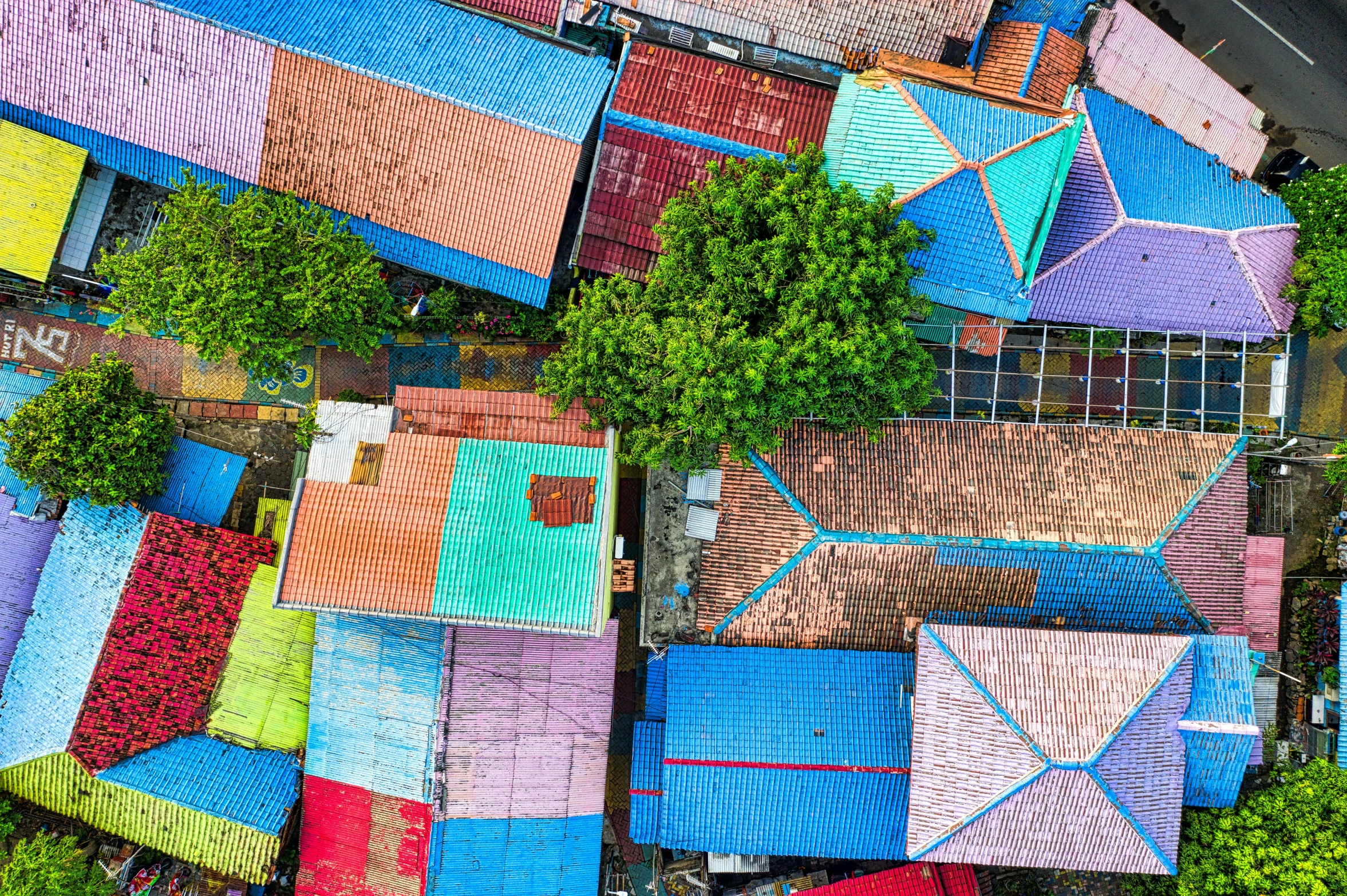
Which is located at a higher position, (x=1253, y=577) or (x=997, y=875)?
(x=1253, y=577)

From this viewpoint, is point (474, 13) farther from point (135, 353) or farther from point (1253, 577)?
point (1253, 577)

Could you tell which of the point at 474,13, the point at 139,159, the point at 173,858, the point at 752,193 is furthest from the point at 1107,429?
the point at 173,858

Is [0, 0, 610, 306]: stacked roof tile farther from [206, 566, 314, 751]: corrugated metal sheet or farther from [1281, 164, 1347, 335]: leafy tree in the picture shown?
[1281, 164, 1347, 335]: leafy tree

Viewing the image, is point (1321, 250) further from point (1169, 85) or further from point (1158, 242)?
point (1169, 85)

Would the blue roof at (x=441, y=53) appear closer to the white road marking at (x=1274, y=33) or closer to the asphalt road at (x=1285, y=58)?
the asphalt road at (x=1285, y=58)

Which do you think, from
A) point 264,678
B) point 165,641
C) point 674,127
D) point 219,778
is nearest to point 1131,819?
point 674,127
